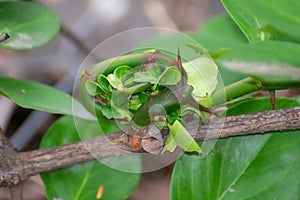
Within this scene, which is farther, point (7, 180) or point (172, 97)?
point (7, 180)

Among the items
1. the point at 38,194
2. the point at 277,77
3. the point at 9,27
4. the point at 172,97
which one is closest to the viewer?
the point at 277,77

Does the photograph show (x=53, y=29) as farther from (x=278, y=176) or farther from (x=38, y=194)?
(x=38, y=194)

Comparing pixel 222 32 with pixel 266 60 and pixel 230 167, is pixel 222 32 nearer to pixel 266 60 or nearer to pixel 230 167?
pixel 230 167

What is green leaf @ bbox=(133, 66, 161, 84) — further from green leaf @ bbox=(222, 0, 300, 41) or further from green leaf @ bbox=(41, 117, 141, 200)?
green leaf @ bbox=(41, 117, 141, 200)

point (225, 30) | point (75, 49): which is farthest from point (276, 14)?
point (75, 49)

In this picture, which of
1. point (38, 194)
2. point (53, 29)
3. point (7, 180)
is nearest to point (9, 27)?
point (53, 29)

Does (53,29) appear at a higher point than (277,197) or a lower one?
higher
